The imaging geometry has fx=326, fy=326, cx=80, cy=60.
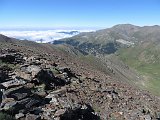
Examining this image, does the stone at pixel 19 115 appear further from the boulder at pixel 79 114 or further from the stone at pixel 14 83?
the stone at pixel 14 83

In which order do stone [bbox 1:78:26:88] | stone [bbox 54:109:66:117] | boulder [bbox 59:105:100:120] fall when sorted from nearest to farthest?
1. stone [bbox 54:109:66:117]
2. boulder [bbox 59:105:100:120]
3. stone [bbox 1:78:26:88]

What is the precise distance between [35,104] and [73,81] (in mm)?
9900

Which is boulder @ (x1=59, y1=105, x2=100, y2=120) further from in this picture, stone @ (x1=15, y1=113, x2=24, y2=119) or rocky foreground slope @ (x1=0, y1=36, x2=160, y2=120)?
stone @ (x1=15, y1=113, x2=24, y2=119)

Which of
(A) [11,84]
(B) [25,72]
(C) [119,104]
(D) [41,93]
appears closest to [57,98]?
(D) [41,93]

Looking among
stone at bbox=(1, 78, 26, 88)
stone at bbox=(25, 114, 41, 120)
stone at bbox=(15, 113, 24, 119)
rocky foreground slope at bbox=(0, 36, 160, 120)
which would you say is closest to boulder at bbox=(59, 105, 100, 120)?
rocky foreground slope at bbox=(0, 36, 160, 120)

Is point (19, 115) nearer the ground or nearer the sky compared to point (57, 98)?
nearer the sky

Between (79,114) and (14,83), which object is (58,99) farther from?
(14,83)

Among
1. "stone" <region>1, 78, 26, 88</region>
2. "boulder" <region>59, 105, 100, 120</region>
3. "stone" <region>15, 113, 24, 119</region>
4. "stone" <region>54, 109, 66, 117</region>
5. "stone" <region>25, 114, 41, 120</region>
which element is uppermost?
"stone" <region>1, 78, 26, 88</region>

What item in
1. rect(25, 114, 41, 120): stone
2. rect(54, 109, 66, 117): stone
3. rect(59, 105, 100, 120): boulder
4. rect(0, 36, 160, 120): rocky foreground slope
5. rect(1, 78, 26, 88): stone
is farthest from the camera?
rect(1, 78, 26, 88): stone

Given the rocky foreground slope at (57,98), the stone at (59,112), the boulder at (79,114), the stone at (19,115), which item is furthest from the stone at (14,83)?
Result: the boulder at (79,114)

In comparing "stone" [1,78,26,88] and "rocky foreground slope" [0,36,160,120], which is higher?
"stone" [1,78,26,88]

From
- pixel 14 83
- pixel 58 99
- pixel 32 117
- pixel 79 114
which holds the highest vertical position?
pixel 14 83

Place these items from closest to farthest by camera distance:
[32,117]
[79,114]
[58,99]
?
1. [32,117]
2. [79,114]
3. [58,99]

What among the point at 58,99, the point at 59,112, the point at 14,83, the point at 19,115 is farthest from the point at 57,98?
the point at 19,115
